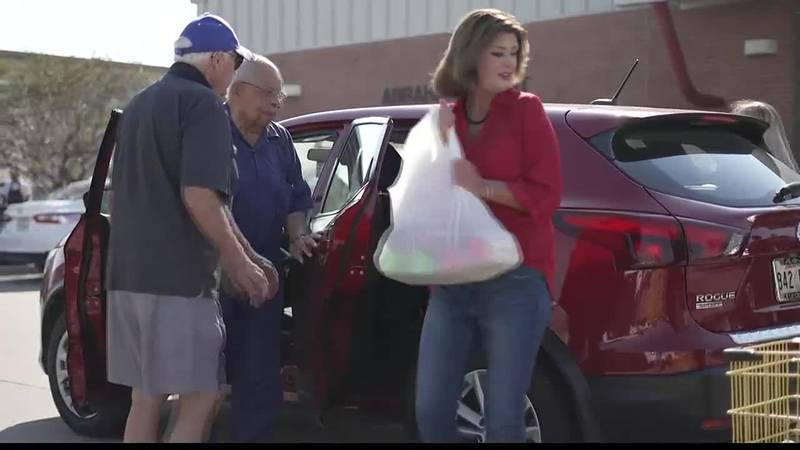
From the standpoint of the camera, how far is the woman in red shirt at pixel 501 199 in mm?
3783

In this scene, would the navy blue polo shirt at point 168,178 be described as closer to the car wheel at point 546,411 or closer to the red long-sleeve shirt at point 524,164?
the red long-sleeve shirt at point 524,164

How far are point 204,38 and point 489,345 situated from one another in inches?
59.4

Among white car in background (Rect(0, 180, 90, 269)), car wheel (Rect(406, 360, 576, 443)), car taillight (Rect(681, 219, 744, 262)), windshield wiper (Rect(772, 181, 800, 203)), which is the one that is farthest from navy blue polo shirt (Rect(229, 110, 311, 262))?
white car in background (Rect(0, 180, 90, 269))

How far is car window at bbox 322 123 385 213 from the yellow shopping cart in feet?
7.49

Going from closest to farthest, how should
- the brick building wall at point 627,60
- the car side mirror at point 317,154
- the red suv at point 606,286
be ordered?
the red suv at point 606,286 → the car side mirror at point 317,154 → the brick building wall at point 627,60

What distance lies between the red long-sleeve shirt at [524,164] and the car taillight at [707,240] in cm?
79

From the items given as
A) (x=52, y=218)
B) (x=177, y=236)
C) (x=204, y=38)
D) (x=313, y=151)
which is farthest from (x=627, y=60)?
(x=177, y=236)

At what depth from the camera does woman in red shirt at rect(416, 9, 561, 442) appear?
3.78m

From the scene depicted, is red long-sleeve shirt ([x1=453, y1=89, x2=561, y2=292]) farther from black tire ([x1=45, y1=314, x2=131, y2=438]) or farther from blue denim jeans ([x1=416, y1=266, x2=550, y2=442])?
black tire ([x1=45, y1=314, x2=131, y2=438])

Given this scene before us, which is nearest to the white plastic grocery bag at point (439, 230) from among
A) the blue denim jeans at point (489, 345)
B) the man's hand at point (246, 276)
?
the blue denim jeans at point (489, 345)

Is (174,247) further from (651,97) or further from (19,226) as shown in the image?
(19,226)

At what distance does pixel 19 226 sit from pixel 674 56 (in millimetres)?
9456

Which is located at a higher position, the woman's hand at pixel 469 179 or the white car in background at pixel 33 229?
the woman's hand at pixel 469 179

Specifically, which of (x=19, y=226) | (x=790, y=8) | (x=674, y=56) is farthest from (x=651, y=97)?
(x=19, y=226)
